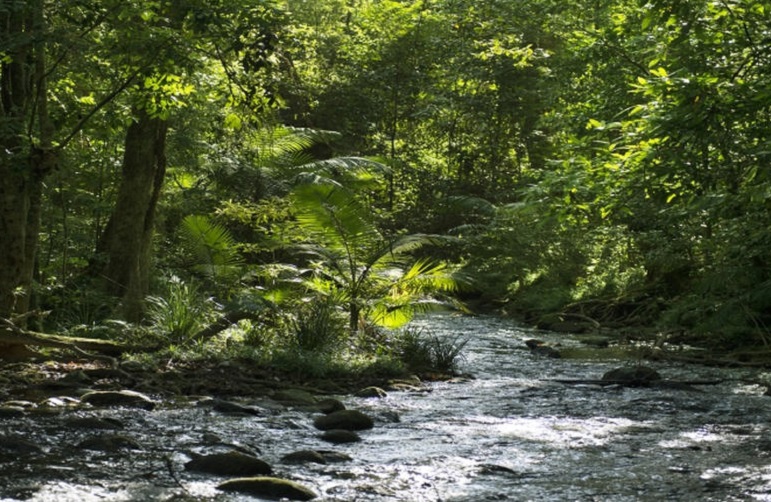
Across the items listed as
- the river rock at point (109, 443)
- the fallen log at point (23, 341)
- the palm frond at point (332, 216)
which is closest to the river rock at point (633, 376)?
the palm frond at point (332, 216)

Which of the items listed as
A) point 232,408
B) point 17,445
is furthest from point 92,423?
point 232,408

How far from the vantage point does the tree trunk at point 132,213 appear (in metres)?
12.1

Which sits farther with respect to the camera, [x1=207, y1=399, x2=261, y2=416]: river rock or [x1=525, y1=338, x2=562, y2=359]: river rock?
[x1=525, y1=338, x2=562, y2=359]: river rock

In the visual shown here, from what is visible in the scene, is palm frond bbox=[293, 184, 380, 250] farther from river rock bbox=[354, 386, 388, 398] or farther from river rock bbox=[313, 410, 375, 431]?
river rock bbox=[313, 410, 375, 431]

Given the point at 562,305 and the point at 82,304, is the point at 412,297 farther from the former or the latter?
the point at 562,305

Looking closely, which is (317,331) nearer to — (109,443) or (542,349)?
(542,349)

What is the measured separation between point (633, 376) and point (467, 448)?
423 centimetres

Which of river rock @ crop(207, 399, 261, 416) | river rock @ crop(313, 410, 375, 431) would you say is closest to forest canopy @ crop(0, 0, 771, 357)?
river rock @ crop(207, 399, 261, 416)

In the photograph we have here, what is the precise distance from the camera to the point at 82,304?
11.4 metres

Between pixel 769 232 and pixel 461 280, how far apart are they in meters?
3.90

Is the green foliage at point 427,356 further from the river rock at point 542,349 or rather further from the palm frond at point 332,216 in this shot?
the river rock at point 542,349

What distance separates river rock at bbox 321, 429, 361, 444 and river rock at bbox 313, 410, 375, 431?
390 mm

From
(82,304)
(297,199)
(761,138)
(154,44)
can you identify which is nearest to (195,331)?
(82,304)

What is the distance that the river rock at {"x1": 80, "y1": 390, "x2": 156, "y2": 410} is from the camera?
7.46 m
